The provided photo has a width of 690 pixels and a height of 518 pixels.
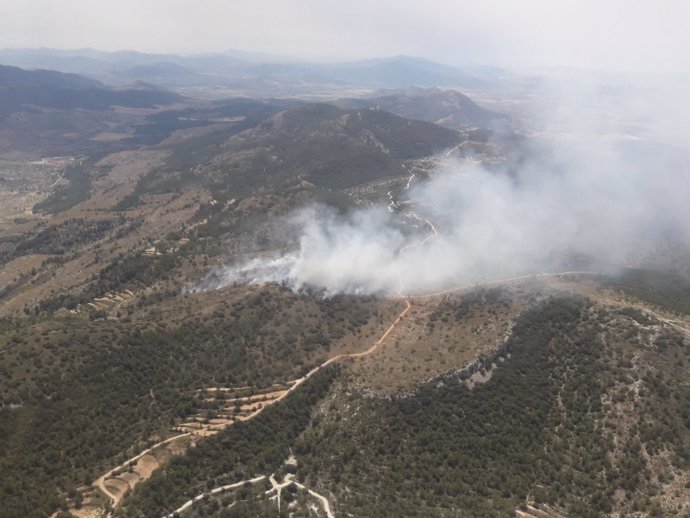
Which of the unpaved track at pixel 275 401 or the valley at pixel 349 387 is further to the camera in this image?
the valley at pixel 349 387

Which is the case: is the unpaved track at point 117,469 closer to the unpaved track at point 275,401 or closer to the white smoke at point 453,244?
the unpaved track at point 275,401

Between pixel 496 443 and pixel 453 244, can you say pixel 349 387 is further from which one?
pixel 453 244

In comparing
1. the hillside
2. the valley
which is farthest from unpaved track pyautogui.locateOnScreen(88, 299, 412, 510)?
the hillside

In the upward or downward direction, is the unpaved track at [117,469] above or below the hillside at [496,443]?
below

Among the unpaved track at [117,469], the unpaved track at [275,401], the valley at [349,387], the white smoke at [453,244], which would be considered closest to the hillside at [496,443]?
the valley at [349,387]

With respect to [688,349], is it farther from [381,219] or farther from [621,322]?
[381,219]

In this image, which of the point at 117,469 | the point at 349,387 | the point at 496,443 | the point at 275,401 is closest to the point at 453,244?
the point at 349,387

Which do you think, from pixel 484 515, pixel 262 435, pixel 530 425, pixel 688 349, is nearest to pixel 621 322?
pixel 688 349

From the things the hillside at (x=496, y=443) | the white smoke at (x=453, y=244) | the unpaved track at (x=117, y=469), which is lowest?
the unpaved track at (x=117, y=469)

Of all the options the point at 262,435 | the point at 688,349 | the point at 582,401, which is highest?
the point at 688,349

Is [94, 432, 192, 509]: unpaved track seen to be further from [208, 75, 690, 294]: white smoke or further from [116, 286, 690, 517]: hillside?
[208, 75, 690, 294]: white smoke

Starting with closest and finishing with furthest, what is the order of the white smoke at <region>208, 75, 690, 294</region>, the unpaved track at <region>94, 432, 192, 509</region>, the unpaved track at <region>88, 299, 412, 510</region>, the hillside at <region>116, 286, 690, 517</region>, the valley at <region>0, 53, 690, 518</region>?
1. the unpaved track at <region>94, 432, 192, 509</region>
2. the hillside at <region>116, 286, 690, 517</region>
3. the unpaved track at <region>88, 299, 412, 510</region>
4. the valley at <region>0, 53, 690, 518</region>
5. the white smoke at <region>208, 75, 690, 294</region>
